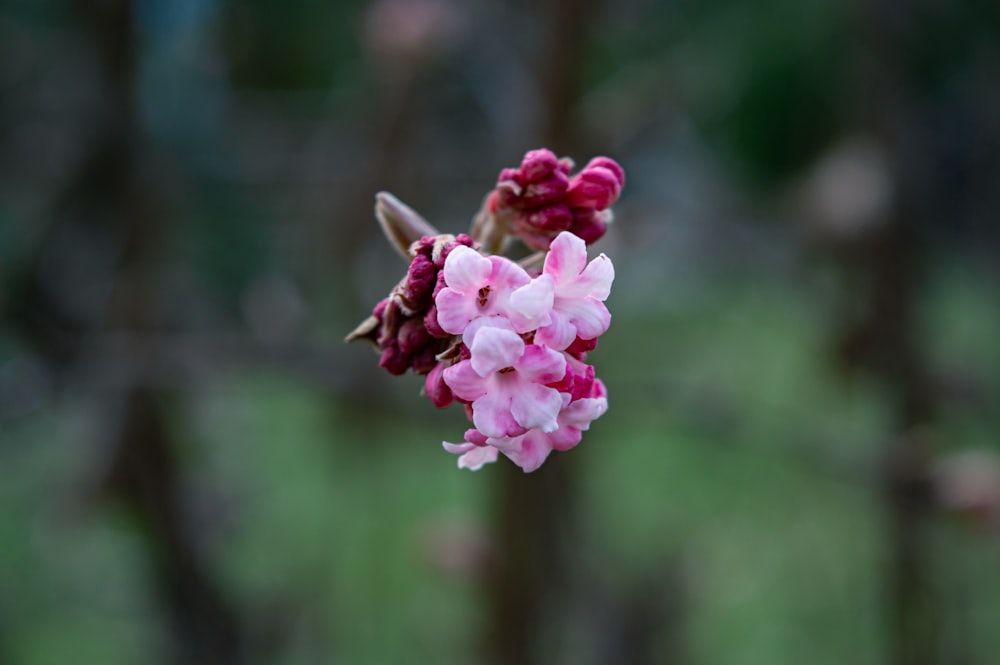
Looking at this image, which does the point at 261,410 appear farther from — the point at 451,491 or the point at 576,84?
the point at 576,84

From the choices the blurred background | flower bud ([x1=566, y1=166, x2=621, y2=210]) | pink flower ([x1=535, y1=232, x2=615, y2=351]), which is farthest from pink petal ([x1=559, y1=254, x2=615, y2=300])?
the blurred background

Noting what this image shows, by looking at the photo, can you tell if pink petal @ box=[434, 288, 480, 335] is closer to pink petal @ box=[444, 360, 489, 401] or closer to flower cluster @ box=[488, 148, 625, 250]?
pink petal @ box=[444, 360, 489, 401]

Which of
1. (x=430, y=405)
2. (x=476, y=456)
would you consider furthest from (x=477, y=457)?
(x=430, y=405)

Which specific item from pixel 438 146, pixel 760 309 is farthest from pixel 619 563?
pixel 760 309

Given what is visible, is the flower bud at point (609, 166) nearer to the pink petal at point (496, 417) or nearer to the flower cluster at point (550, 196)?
the flower cluster at point (550, 196)

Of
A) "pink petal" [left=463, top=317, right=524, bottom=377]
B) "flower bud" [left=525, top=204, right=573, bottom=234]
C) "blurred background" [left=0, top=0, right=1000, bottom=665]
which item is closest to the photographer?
"pink petal" [left=463, top=317, right=524, bottom=377]

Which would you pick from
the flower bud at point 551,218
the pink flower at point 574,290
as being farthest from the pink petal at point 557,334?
the flower bud at point 551,218
